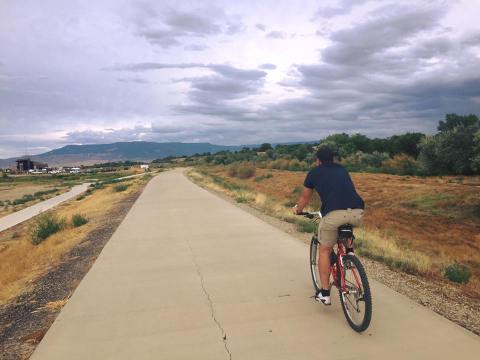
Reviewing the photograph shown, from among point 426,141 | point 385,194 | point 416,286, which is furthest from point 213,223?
point 426,141

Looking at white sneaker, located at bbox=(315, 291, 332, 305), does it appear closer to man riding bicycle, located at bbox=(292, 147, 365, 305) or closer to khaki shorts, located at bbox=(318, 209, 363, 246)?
man riding bicycle, located at bbox=(292, 147, 365, 305)

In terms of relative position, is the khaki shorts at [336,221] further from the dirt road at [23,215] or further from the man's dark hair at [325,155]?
the dirt road at [23,215]

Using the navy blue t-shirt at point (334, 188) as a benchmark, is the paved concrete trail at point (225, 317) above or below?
below

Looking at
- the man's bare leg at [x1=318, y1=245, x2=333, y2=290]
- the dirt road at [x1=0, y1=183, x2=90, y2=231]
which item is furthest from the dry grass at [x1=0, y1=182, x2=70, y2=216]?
the man's bare leg at [x1=318, y1=245, x2=333, y2=290]

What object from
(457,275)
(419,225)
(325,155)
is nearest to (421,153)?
(419,225)

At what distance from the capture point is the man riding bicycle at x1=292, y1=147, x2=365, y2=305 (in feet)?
16.7

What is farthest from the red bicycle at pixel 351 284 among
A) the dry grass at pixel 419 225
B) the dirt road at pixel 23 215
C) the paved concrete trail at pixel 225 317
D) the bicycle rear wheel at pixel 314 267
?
the dirt road at pixel 23 215

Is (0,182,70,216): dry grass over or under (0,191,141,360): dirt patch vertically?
under

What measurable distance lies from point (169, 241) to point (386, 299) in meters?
5.78

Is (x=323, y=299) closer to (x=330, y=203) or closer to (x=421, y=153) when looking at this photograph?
(x=330, y=203)

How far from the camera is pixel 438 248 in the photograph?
1202 cm

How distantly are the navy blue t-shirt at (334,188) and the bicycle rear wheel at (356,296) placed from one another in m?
0.57

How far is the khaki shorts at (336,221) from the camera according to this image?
5078 millimetres

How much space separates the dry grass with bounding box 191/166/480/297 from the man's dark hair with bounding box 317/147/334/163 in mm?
3161
